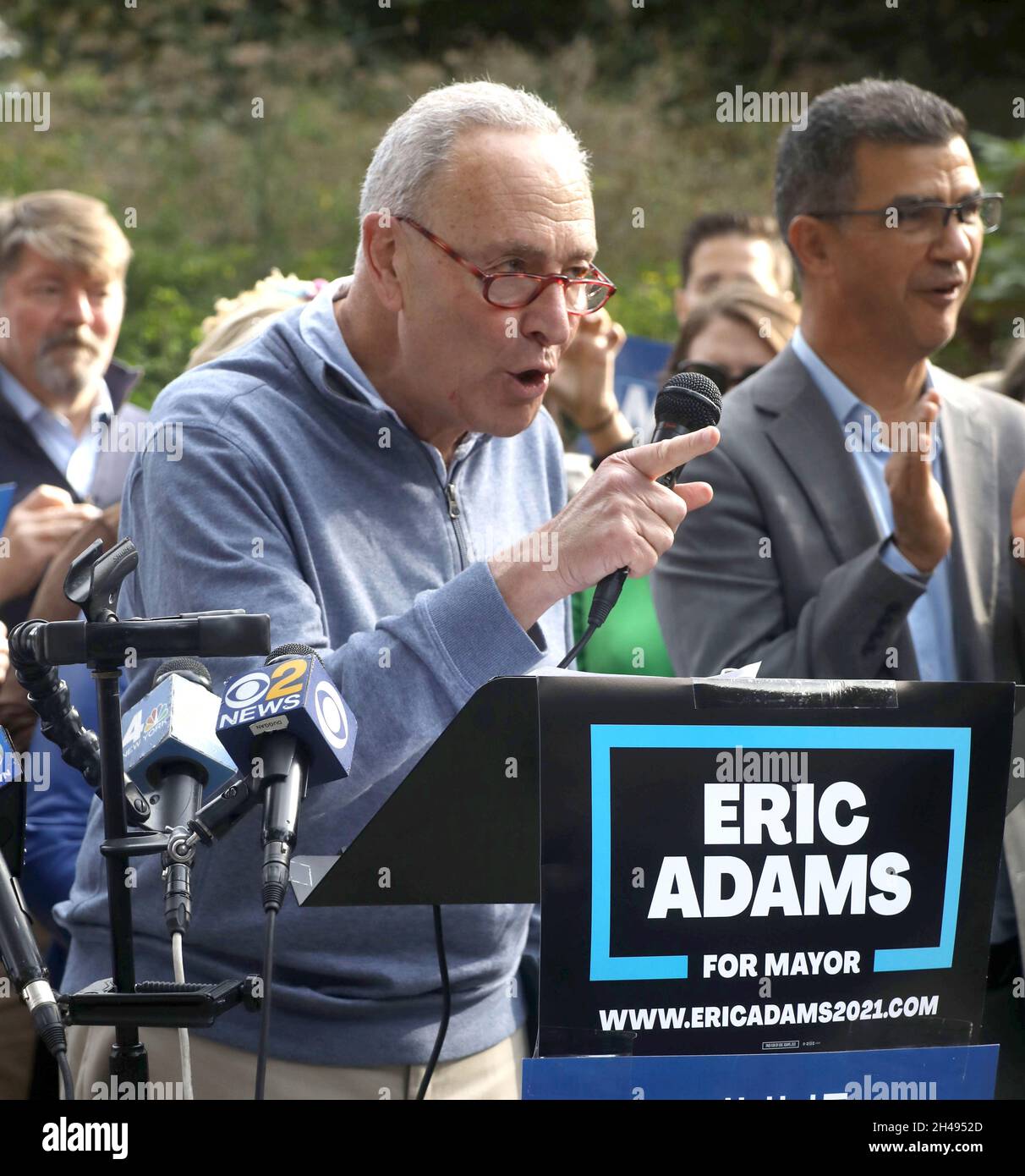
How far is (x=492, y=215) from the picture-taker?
2146 mm

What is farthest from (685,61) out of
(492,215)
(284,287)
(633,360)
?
(492,215)

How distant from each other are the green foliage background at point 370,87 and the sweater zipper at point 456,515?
8.12m

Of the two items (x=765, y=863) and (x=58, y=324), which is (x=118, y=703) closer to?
(x=765, y=863)

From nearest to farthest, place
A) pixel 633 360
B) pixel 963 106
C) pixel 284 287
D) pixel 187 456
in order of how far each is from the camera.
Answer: pixel 187 456
pixel 284 287
pixel 633 360
pixel 963 106

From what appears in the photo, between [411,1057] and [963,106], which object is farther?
[963,106]

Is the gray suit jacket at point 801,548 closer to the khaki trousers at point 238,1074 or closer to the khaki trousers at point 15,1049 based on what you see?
the khaki trousers at point 238,1074

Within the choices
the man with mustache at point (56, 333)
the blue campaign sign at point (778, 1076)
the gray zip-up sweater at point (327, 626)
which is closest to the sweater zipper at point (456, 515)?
the gray zip-up sweater at point (327, 626)

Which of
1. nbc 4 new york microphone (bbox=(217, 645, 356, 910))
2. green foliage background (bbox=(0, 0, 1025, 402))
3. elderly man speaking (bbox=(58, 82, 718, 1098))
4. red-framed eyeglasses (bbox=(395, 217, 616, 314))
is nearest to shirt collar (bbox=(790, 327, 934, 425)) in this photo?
elderly man speaking (bbox=(58, 82, 718, 1098))

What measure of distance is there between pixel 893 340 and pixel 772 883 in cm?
165

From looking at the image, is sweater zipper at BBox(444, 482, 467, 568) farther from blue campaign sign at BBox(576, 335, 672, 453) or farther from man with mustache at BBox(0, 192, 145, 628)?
blue campaign sign at BBox(576, 335, 672, 453)

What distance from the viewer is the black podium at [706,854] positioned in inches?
62.4

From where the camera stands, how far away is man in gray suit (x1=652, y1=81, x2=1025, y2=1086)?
8.74ft

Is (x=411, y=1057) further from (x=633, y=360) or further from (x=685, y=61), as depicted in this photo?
(x=685, y=61)

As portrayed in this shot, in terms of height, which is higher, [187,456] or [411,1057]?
[187,456]
